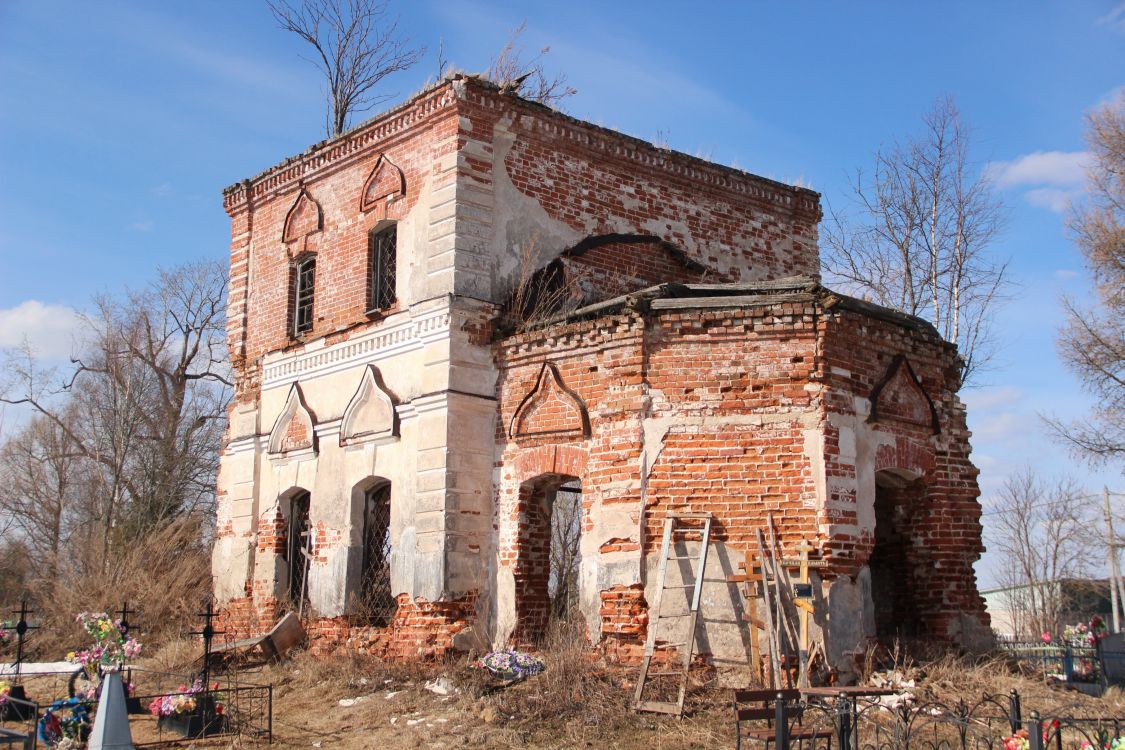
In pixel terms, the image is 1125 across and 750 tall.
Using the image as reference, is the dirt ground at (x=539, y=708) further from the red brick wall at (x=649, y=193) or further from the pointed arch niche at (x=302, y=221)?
the pointed arch niche at (x=302, y=221)

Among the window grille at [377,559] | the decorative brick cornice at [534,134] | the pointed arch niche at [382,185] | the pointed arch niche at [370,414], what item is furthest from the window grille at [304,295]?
the window grille at [377,559]

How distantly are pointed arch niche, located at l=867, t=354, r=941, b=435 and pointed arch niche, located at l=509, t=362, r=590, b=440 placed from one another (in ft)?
10.1

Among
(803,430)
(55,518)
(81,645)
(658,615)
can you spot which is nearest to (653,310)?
(803,430)

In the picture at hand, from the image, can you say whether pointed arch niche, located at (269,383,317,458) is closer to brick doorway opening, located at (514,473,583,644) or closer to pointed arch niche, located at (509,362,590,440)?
pointed arch niche, located at (509,362,590,440)

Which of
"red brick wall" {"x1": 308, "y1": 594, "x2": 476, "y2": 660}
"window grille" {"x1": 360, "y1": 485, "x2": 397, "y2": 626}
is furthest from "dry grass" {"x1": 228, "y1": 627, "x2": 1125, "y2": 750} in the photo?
"window grille" {"x1": 360, "y1": 485, "x2": 397, "y2": 626}

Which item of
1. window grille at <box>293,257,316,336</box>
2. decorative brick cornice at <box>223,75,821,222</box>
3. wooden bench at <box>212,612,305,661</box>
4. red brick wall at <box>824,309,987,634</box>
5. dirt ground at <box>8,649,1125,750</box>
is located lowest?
dirt ground at <box>8,649,1125,750</box>

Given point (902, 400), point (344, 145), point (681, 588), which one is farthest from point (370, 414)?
point (902, 400)

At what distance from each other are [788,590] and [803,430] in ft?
5.18

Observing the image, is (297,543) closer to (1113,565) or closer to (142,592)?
(142,592)

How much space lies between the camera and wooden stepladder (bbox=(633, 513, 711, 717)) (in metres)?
10.2

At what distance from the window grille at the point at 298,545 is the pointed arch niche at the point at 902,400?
7.49 meters

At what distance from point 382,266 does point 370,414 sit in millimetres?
2058

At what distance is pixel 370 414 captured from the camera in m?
13.6

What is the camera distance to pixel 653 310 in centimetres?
1127
